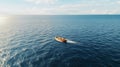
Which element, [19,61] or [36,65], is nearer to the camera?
[36,65]

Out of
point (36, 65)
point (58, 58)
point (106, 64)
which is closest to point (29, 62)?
point (36, 65)

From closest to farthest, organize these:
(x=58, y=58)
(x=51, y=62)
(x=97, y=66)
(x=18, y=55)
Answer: (x=97, y=66) → (x=51, y=62) → (x=58, y=58) → (x=18, y=55)

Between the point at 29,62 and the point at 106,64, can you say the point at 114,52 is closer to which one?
the point at 106,64

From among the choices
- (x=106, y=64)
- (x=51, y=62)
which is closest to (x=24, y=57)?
(x=51, y=62)

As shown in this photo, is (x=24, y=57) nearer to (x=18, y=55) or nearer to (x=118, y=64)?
(x=18, y=55)

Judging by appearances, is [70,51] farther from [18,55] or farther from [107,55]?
[18,55]

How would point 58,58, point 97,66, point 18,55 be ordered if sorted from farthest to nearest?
1. point 18,55
2. point 58,58
3. point 97,66

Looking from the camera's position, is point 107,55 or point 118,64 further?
point 107,55

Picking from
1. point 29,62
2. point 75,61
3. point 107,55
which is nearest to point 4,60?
point 29,62

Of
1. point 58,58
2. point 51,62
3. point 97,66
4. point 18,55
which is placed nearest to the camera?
point 97,66
